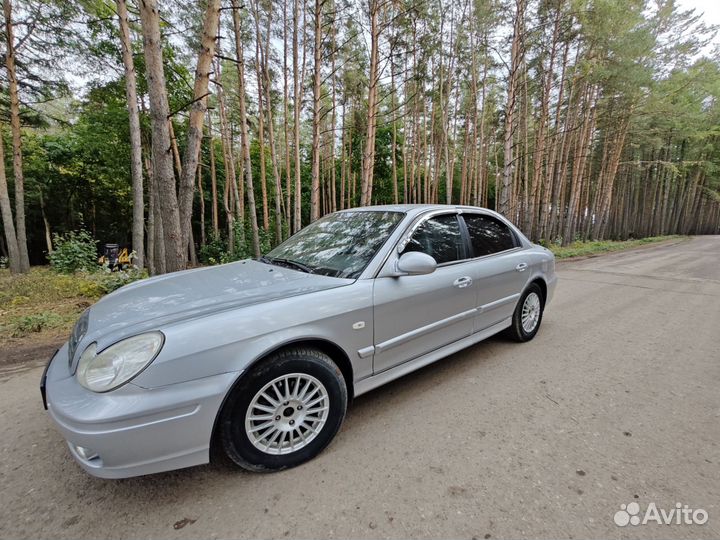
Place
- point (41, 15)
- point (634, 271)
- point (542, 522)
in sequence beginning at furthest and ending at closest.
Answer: point (41, 15)
point (634, 271)
point (542, 522)

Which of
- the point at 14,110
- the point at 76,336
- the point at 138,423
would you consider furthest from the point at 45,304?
the point at 14,110

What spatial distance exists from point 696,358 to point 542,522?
9.93 feet

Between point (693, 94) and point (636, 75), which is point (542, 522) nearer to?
point (636, 75)

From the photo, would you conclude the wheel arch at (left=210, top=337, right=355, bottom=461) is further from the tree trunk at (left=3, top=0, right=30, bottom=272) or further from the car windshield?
the tree trunk at (left=3, top=0, right=30, bottom=272)

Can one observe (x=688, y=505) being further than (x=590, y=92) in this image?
No

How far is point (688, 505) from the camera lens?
154 centimetres

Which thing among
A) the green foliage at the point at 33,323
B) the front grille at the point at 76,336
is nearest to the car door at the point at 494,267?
the front grille at the point at 76,336

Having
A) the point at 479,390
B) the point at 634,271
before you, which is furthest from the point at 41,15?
the point at 634,271

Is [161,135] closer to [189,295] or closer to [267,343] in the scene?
[189,295]

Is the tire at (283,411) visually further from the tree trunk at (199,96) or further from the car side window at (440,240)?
the tree trunk at (199,96)

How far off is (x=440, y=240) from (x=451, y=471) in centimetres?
167

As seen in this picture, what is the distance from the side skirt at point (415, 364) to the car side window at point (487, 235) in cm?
75

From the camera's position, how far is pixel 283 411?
5.80 ft

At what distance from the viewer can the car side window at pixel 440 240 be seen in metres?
2.55
